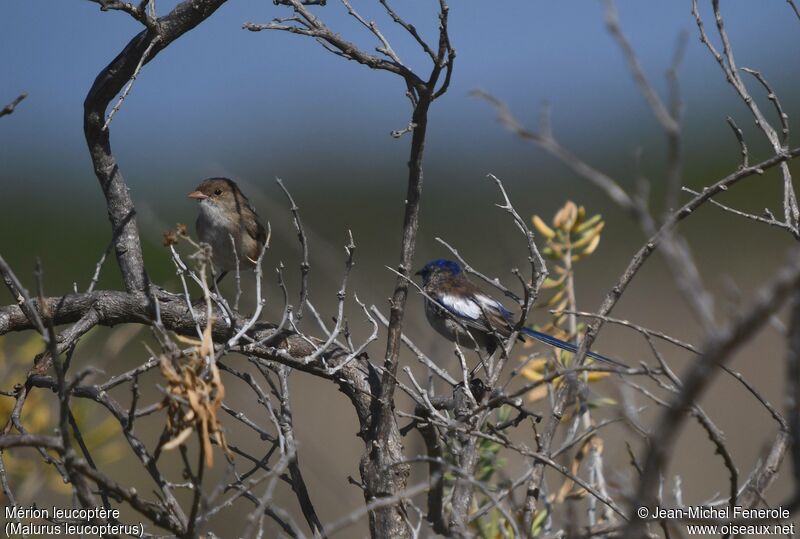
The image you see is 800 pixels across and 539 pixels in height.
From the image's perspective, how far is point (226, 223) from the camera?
615 centimetres

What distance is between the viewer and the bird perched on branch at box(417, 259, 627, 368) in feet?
18.6

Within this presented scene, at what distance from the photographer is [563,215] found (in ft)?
13.5

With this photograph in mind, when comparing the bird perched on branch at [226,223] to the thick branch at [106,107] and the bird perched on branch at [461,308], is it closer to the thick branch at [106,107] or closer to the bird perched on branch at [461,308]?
the bird perched on branch at [461,308]

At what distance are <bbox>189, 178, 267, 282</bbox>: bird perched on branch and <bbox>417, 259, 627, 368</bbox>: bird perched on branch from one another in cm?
127

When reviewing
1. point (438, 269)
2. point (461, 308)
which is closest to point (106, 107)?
point (461, 308)

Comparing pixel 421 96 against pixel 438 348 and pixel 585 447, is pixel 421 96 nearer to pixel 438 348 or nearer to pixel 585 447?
pixel 438 348

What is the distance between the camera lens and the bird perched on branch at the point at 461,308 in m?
5.68

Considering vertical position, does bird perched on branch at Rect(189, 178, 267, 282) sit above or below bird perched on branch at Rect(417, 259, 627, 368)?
above

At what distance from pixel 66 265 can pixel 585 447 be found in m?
10.2

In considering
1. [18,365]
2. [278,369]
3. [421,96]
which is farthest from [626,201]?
[18,365]

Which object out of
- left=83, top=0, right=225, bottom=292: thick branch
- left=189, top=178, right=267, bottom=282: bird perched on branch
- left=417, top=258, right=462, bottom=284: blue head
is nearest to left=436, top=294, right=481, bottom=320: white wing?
left=417, top=258, right=462, bottom=284: blue head

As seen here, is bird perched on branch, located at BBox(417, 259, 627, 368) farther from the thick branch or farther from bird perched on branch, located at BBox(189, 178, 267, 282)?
the thick branch

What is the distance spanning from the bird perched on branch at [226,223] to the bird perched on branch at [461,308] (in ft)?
4.18

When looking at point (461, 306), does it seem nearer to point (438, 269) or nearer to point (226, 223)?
point (438, 269)
